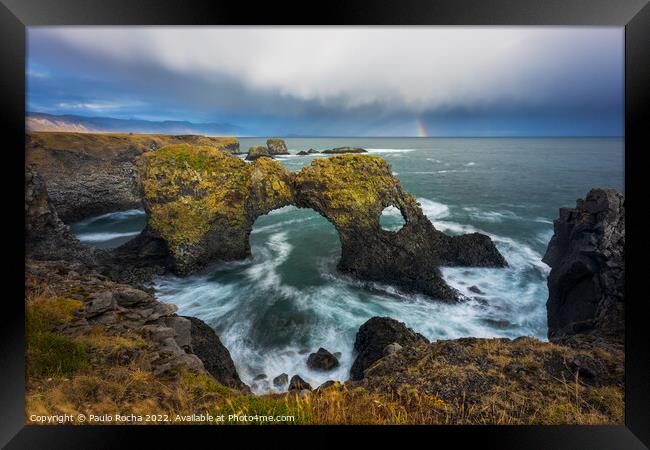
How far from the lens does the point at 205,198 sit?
16469 mm

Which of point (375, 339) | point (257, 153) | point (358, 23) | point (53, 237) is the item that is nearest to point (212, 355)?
point (375, 339)

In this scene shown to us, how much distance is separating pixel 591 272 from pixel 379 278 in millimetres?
8987

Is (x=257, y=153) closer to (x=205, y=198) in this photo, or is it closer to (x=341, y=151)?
(x=205, y=198)

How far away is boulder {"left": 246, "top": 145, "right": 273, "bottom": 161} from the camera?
17.3 m

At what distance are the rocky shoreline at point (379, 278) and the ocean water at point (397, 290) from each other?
111 cm

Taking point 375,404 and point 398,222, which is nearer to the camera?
point 375,404

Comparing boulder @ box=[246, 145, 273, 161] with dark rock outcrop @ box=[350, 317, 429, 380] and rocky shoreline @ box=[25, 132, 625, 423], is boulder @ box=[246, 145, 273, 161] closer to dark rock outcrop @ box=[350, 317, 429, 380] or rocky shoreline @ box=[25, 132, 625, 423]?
rocky shoreline @ box=[25, 132, 625, 423]

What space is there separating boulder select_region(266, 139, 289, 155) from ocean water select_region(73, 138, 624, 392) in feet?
1.86

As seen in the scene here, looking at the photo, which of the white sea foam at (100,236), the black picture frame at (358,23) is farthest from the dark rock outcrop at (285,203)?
the black picture frame at (358,23)

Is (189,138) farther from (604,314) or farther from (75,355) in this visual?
(604,314)
